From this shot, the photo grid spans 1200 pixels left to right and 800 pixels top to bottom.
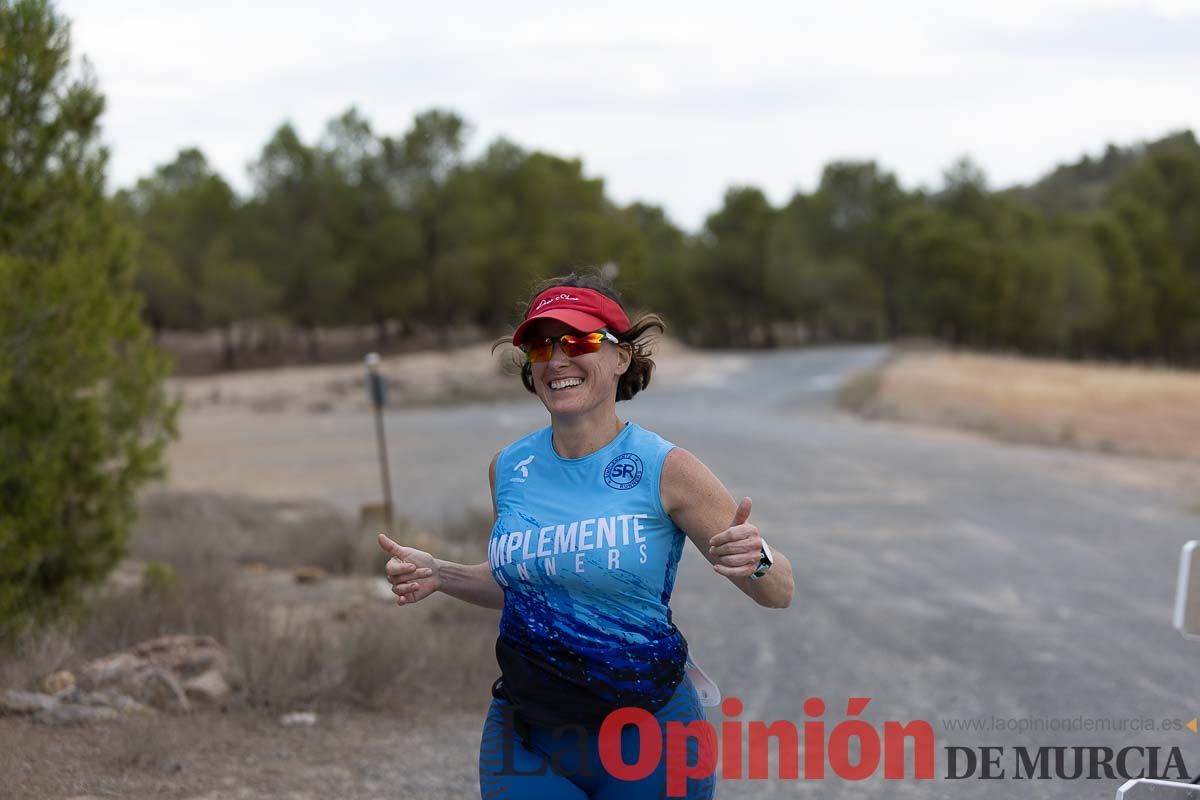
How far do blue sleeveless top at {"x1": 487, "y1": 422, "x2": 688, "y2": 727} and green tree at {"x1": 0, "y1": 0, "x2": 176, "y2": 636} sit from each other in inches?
181

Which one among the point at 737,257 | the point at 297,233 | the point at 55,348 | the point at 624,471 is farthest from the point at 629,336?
the point at 737,257

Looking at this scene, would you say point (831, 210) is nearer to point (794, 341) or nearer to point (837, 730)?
point (794, 341)

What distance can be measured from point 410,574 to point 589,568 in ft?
1.74

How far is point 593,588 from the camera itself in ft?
9.45

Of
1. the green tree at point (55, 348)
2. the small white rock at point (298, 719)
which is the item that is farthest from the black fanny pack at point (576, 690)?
the green tree at point (55, 348)

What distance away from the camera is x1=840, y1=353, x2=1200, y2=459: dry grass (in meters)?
27.3

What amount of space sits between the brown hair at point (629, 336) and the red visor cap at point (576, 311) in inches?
1.4

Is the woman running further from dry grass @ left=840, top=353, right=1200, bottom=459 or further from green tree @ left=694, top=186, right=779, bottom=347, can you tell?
green tree @ left=694, top=186, right=779, bottom=347

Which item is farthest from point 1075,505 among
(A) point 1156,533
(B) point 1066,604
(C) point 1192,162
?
(C) point 1192,162

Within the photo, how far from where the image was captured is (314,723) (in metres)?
6.21

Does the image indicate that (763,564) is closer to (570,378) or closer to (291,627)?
(570,378)

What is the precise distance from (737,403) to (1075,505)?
21198 mm

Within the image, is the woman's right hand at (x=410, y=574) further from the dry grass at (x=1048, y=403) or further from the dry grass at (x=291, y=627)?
the dry grass at (x=1048, y=403)

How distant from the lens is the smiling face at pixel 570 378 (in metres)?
3.04
